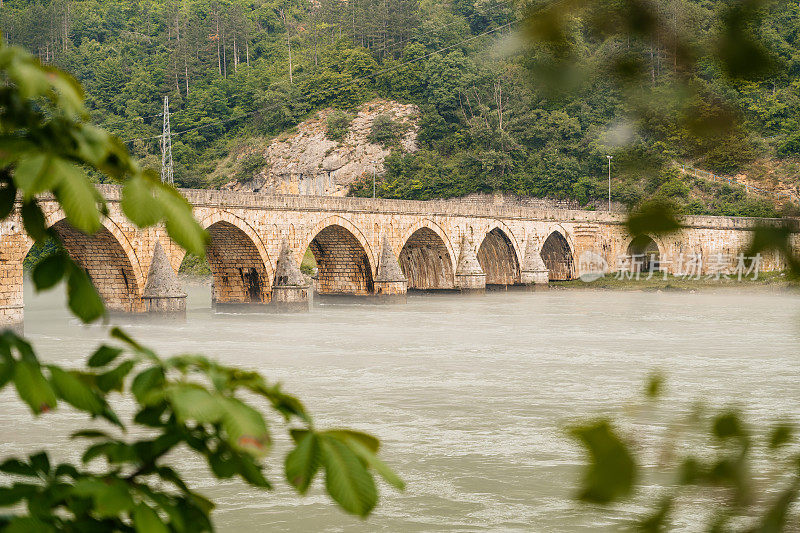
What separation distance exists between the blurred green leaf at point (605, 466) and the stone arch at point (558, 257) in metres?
44.5

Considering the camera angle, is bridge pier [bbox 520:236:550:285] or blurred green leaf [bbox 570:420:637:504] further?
bridge pier [bbox 520:236:550:285]

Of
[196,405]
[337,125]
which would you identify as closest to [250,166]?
[337,125]

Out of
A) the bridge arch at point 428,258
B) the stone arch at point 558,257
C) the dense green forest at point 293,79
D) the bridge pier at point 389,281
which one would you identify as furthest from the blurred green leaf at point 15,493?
the stone arch at point 558,257

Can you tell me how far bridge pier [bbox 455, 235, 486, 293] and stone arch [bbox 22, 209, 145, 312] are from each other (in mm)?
15793

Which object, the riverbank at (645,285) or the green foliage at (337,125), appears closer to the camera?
the riverbank at (645,285)

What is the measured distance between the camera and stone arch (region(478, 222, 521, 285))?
42.4 m

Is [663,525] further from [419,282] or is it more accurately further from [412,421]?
[419,282]

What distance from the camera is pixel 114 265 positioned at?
1062 inches

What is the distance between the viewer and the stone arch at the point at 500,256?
1671 inches

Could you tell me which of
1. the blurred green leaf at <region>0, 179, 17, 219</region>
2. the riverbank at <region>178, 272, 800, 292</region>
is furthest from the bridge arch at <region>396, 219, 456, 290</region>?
the blurred green leaf at <region>0, 179, 17, 219</region>

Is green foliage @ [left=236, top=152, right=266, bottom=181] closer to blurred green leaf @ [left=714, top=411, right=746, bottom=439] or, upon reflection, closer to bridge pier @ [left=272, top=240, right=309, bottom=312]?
bridge pier @ [left=272, top=240, right=309, bottom=312]

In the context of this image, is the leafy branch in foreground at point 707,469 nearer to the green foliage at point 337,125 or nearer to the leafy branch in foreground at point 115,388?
the leafy branch in foreground at point 115,388

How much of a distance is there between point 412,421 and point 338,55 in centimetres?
6219

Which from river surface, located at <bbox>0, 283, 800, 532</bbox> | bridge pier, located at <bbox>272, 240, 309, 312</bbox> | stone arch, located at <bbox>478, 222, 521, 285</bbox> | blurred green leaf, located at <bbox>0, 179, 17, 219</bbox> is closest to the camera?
blurred green leaf, located at <bbox>0, 179, 17, 219</bbox>
